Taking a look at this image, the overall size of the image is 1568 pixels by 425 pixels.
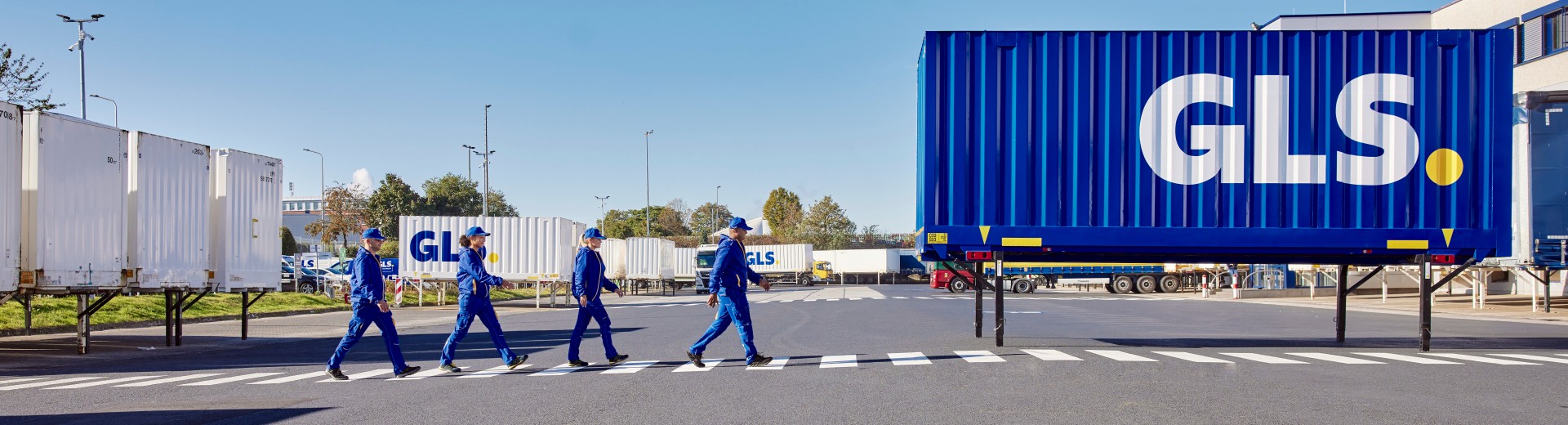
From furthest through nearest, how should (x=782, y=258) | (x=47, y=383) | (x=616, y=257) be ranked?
1. (x=782, y=258)
2. (x=616, y=257)
3. (x=47, y=383)

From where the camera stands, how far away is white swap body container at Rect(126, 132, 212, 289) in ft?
49.3

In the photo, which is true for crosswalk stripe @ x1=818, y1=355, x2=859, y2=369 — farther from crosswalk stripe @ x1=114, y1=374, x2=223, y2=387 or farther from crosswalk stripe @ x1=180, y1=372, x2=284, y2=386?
crosswalk stripe @ x1=114, y1=374, x2=223, y2=387

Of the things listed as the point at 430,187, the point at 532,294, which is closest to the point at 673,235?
the point at 430,187

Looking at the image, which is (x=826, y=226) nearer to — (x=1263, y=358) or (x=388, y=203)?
(x=388, y=203)

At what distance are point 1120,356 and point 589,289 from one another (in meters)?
5.71

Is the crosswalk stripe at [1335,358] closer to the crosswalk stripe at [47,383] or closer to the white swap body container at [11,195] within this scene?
the crosswalk stripe at [47,383]

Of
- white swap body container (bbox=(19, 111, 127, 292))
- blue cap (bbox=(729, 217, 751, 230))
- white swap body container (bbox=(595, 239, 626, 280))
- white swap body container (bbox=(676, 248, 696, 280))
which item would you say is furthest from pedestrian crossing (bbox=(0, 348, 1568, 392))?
white swap body container (bbox=(676, 248, 696, 280))

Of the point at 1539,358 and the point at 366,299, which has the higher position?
the point at 366,299

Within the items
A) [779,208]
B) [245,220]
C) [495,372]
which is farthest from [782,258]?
[495,372]

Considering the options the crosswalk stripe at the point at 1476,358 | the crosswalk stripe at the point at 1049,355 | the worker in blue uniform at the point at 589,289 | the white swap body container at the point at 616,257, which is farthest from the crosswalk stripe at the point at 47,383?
the white swap body container at the point at 616,257

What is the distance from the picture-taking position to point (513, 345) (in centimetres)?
1543

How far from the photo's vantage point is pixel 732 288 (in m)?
11.0

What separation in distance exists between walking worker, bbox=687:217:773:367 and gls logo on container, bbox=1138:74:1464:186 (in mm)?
5005

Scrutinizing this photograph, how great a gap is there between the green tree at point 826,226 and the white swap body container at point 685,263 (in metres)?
33.8
